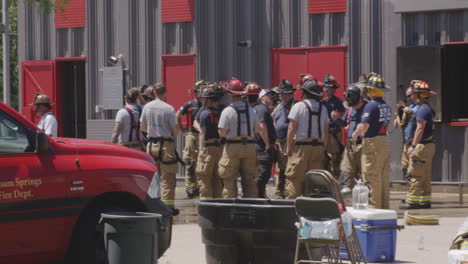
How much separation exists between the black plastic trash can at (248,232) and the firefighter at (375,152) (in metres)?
5.09

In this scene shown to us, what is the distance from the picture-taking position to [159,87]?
16266 mm

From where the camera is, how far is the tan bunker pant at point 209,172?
16359 millimetres

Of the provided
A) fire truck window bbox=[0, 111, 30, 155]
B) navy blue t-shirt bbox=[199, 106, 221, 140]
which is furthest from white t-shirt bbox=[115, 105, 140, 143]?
fire truck window bbox=[0, 111, 30, 155]

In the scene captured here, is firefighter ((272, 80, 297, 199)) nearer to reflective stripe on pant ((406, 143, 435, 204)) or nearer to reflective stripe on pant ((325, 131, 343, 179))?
reflective stripe on pant ((325, 131, 343, 179))

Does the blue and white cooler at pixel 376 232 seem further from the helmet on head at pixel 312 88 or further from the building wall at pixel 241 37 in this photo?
the building wall at pixel 241 37

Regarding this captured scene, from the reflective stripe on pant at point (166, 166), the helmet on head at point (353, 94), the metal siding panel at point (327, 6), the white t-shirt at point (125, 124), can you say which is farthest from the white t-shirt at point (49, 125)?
the metal siding panel at point (327, 6)

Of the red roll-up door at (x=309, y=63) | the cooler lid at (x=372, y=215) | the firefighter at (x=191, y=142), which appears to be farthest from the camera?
the red roll-up door at (x=309, y=63)

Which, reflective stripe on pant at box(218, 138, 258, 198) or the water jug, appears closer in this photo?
the water jug

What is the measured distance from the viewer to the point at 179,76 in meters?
24.4

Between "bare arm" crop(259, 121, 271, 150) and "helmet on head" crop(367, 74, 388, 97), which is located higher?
"helmet on head" crop(367, 74, 388, 97)

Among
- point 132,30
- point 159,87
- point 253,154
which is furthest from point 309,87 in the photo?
point 132,30

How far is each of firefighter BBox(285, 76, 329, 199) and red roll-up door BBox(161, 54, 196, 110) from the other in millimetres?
9184

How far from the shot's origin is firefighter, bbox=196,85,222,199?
1645cm

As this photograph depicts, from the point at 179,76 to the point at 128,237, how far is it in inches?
594
